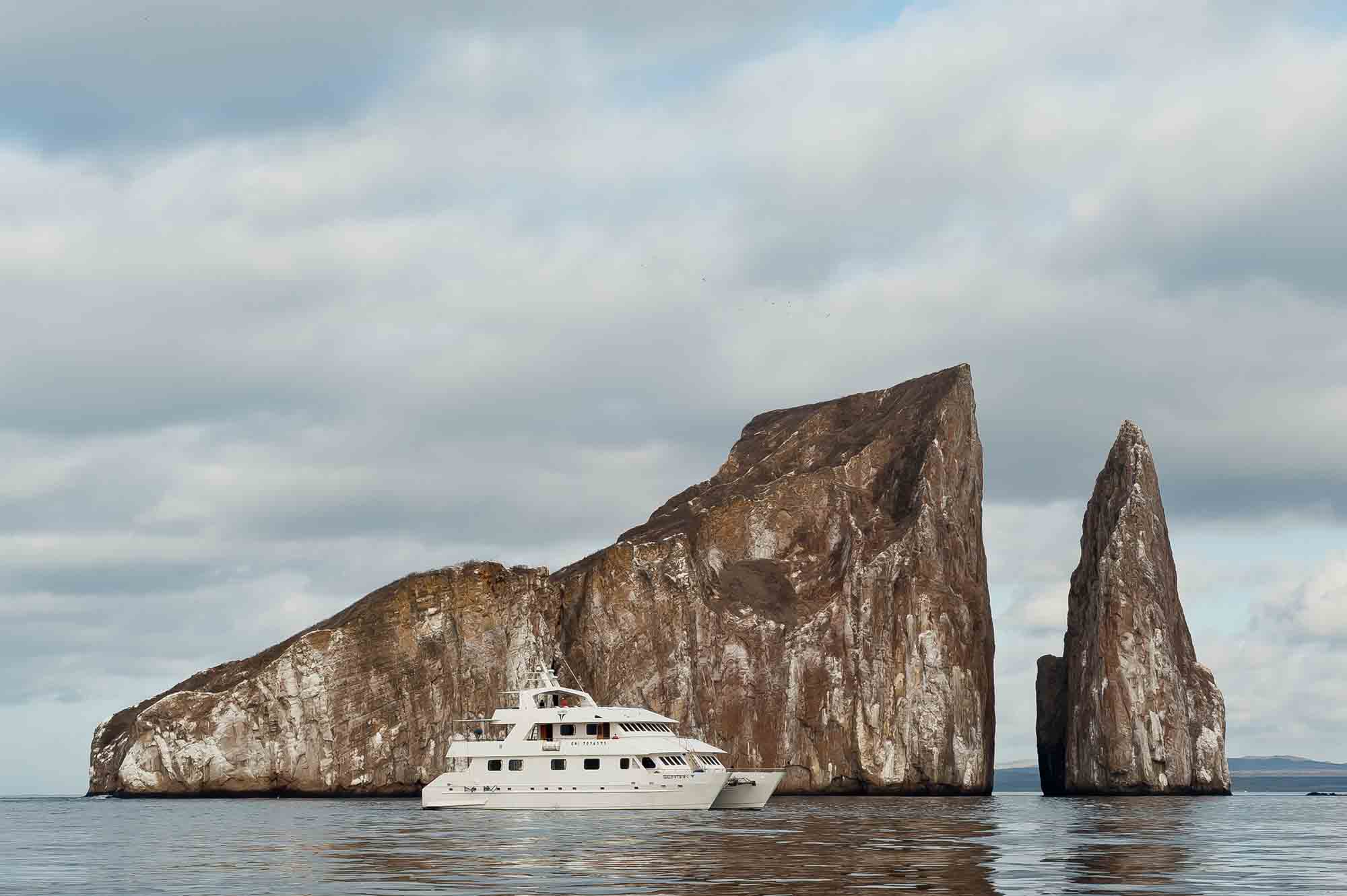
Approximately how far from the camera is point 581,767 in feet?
309

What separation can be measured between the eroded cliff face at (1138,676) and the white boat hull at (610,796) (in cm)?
6854

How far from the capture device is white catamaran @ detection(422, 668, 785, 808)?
304 feet

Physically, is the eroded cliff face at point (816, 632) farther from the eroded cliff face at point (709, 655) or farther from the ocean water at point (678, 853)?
the ocean water at point (678, 853)

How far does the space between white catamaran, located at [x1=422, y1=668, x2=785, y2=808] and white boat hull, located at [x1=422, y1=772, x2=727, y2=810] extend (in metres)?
0.04

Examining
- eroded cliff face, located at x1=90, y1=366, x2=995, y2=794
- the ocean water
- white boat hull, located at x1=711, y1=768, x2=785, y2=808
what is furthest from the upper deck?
eroded cliff face, located at x1=90, y1=366, x2=995, y2=794

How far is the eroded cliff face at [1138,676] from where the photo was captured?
150 meters

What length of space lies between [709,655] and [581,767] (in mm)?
67453

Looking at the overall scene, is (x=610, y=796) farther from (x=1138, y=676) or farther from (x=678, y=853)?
(x=1138, y=676)

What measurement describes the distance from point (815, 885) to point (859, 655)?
395ft

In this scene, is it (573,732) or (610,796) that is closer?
(610,796)

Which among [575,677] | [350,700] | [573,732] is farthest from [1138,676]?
[573,732]

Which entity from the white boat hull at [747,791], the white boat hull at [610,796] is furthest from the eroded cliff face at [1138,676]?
the white boat hull at [610,796]

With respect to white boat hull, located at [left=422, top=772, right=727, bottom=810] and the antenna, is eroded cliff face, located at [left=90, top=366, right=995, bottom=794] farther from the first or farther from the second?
white boat hull, located at [left=422, top=772, right=727, bottom=810]

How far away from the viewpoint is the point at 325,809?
108 m
